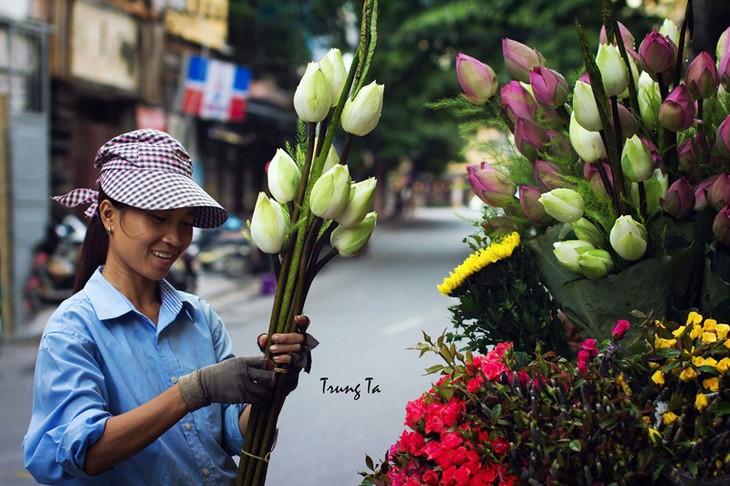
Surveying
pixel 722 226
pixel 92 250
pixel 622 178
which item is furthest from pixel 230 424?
pixel 722 226

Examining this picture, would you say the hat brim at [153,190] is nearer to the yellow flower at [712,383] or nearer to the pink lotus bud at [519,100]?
the pink lotus bud at [519,100]

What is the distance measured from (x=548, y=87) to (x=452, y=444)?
68cm

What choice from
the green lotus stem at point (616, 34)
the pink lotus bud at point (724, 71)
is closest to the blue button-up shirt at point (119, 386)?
the green lotus stem at point (616, 34)

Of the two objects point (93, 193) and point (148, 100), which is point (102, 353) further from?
point (148, 100)

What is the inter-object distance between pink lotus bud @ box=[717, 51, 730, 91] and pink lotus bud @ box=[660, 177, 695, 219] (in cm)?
20

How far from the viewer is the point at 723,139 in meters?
1.39

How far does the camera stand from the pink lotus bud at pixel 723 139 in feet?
4.53

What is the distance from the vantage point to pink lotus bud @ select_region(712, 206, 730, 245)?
1368mm

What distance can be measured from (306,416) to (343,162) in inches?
187

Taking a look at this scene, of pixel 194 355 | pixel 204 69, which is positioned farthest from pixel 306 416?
pixel 204 69

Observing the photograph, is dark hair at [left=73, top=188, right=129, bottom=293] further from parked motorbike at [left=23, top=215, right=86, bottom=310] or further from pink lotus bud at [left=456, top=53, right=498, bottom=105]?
parked motorbike at [left=23, top=215, right=86, bottom=310]

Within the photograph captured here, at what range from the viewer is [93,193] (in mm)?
1760

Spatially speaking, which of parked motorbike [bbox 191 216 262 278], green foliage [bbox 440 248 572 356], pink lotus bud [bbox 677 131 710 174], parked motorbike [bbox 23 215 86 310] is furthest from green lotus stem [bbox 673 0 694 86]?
parked motorbike [bbox 191 216 262 278]

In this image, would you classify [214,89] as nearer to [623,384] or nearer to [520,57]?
[520,57]
